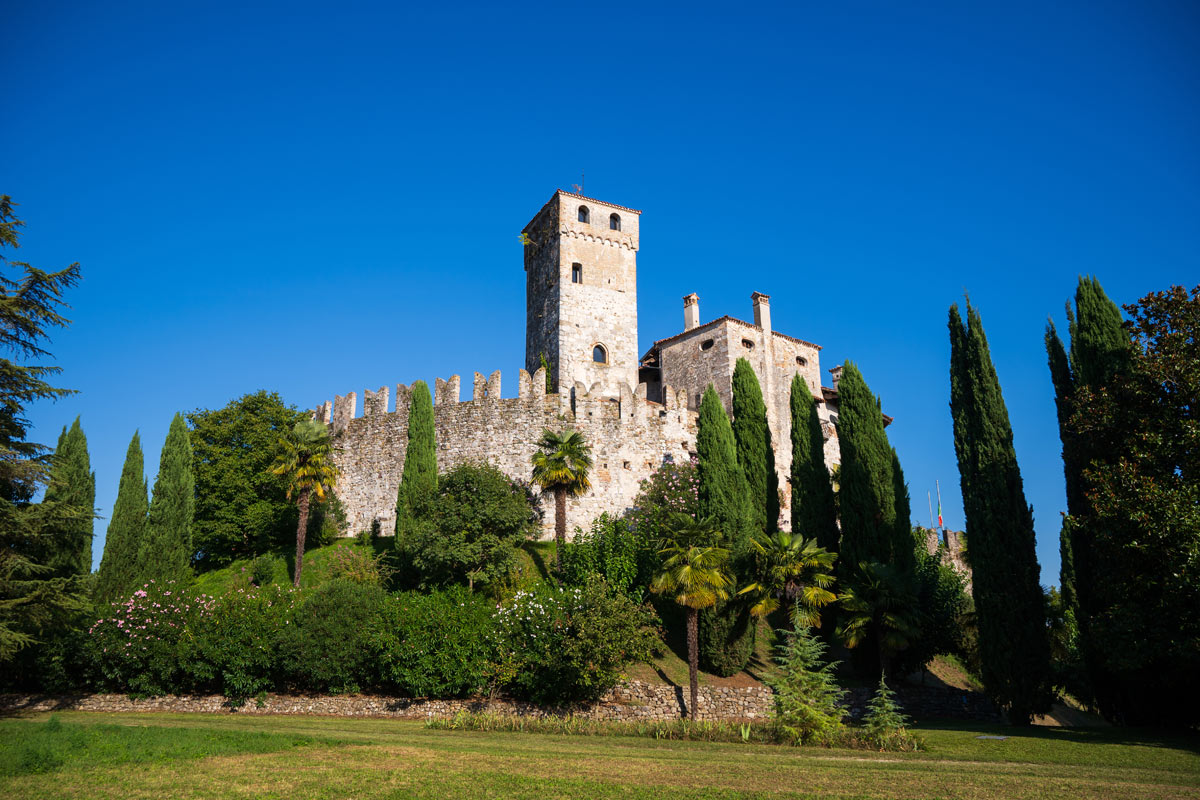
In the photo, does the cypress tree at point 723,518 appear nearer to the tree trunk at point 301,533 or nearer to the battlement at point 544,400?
the battlement at point 544,400

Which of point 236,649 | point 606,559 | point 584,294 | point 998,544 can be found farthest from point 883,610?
point 584,294

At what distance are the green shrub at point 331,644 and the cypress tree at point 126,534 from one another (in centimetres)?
943

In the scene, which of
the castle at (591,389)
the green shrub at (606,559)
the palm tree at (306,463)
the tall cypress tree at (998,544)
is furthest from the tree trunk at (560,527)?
the tall cypress tree at (998,544)

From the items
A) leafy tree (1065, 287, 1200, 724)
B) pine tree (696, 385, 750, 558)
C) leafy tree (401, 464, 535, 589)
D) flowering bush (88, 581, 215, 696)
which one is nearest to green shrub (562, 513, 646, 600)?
leafy tree (401, 464, 535, 589)

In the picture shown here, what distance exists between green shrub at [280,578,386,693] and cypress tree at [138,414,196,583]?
31.9 feet

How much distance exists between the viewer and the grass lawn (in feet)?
41.2

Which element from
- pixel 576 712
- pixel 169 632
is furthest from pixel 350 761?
pixel 169 632

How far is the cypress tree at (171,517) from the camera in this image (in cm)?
3250

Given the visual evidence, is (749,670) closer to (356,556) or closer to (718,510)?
(718,510)

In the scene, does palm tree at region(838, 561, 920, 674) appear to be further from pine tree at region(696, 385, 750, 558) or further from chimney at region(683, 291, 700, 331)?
chimney at region(683, 291, 700, 331)

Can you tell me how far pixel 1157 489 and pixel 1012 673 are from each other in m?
7.66

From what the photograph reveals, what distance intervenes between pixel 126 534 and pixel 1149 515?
118 ft

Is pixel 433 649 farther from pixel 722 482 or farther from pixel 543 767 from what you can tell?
pixel 722 482

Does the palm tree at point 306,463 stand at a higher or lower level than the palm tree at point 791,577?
higher
